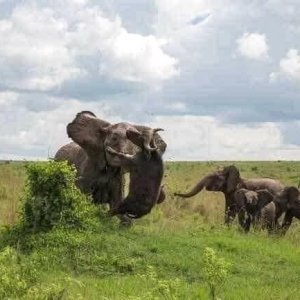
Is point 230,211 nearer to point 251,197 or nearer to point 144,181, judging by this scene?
point 251,197

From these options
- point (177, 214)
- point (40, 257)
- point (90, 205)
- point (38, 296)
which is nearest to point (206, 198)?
point (177, 214)

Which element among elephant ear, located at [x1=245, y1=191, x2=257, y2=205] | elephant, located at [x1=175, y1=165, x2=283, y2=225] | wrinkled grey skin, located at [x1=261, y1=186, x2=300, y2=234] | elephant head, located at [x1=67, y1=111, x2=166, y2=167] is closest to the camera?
elephant head, located at [x1=67, y1=111, x2=166, y2=167]

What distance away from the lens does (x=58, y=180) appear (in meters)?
12.8

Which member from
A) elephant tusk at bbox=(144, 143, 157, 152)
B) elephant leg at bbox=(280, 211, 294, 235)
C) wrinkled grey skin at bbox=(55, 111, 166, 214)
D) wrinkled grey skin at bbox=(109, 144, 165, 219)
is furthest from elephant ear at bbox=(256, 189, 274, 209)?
elephant tusk at bbox=(144, 143, 157, 152)

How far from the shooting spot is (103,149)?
14.8 meters

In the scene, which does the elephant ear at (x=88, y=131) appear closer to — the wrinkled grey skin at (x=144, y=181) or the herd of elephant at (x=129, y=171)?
the herd of elephant at (x=129, y=171)

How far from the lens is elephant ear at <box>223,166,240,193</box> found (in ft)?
69.1

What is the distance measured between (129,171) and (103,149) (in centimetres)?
147

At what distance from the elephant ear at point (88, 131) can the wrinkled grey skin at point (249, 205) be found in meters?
4.99

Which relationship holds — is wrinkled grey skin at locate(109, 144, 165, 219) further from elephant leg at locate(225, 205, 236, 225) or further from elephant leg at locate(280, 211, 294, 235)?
elephant leg at locate(225, 205, 236, 225)

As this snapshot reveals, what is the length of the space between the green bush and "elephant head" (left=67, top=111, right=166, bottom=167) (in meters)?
1.20

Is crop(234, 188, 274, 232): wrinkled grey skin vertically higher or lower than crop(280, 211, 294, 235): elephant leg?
higher

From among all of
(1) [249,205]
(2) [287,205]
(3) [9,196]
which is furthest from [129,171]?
(3) [9,196]

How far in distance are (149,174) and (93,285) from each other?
3.32 m
